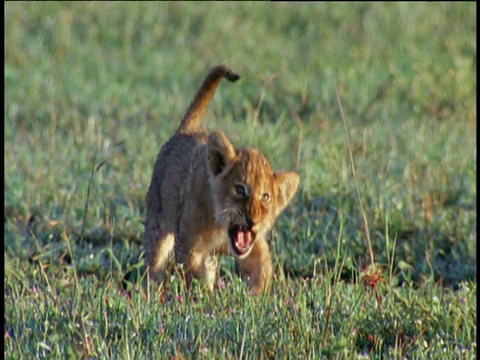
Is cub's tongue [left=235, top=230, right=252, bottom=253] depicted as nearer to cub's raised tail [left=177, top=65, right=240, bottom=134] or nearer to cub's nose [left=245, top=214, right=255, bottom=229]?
cub's nose [left=245, top=214, right=255, bottom=229]

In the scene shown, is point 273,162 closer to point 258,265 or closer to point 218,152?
point 258,265

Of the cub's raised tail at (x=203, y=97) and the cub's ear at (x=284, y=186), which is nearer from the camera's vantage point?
the cub's ear at (x=284, y=186)

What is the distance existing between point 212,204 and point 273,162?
2.45 meters

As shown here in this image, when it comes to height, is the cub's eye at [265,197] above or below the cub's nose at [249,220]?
above

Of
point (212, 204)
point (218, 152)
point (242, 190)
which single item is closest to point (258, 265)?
point (212, 204)

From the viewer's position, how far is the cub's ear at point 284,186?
526 cm

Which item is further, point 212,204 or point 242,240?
point 212,204

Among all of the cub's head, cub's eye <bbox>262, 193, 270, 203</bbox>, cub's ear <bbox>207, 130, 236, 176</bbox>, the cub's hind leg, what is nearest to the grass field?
the cub's hind leg

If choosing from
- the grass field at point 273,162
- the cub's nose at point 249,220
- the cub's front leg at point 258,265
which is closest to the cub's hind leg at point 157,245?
the grass field at point 273,162

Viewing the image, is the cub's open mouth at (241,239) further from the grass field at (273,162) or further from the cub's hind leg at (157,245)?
the cub's hind leg at (157,245)

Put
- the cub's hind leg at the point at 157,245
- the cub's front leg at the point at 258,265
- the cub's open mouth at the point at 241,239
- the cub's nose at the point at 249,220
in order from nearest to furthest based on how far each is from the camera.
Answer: the cub's nose at the point at 249,220
the cub's open mouth at the point at 241,239
the cub's front leg at the point at 258,265
the cub's hind leg at the point at 157,245

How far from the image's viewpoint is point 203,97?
618 centimetres

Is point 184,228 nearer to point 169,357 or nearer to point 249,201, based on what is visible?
point 249,201

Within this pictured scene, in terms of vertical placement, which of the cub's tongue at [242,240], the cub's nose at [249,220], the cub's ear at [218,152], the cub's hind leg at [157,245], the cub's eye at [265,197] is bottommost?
the cub's hind leg at [157,245]
